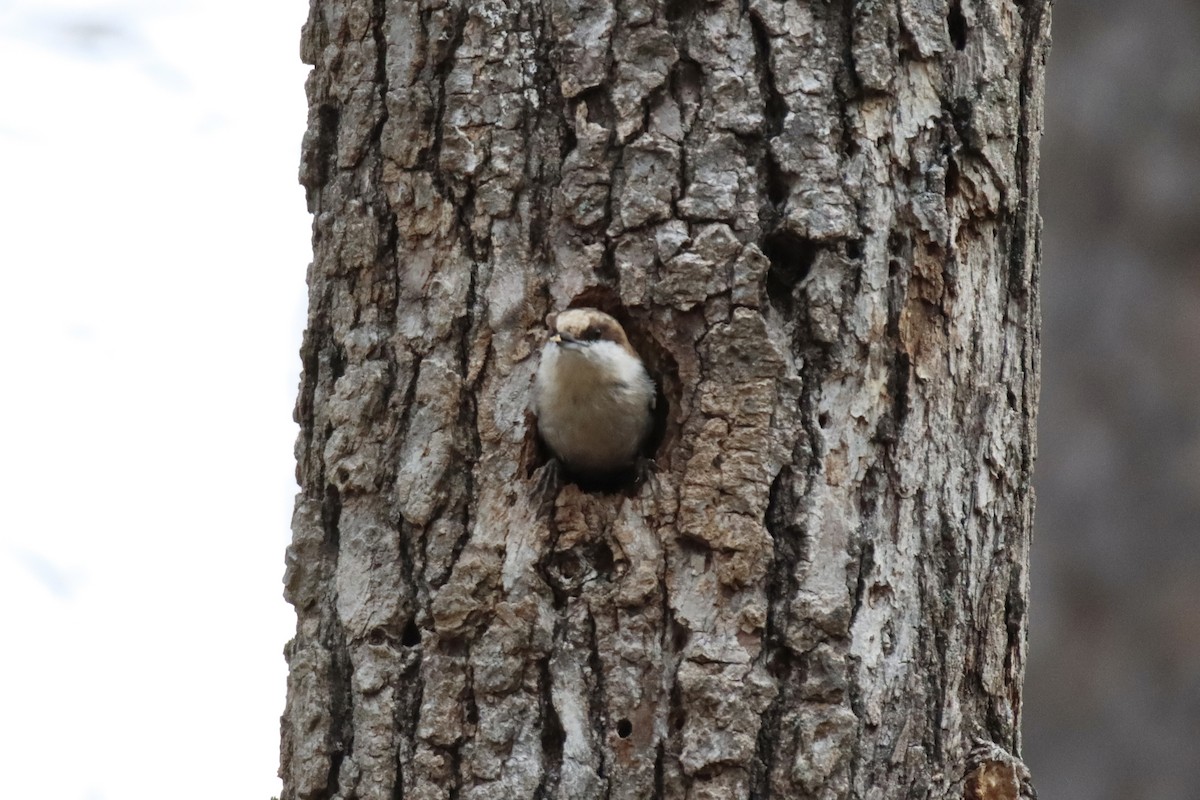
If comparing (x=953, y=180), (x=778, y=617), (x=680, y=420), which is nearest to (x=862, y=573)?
(x=778, y=617)

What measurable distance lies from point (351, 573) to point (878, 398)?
98cm

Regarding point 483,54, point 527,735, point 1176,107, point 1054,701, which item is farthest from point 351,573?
point 1176,107

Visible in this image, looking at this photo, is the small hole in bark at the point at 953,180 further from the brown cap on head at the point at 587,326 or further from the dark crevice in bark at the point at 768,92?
the brown cap on head at the point at 587,326

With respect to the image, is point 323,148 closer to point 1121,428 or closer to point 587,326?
point 587,326

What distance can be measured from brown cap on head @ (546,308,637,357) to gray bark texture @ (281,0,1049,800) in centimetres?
4

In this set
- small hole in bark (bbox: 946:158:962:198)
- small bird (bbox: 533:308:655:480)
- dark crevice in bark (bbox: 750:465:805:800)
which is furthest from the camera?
small hole in bark (bbox: 946:158:962:198)

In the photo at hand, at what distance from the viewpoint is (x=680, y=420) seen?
2.29 metres

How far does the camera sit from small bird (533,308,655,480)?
225 cm

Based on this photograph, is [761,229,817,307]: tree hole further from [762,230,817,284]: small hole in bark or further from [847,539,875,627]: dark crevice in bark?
[847,539,875,627]: dark crevice in bark

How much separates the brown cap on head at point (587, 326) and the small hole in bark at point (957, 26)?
84 cm

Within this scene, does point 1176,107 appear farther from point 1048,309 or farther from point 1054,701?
point 1054,701

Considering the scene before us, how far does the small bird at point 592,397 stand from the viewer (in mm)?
2248

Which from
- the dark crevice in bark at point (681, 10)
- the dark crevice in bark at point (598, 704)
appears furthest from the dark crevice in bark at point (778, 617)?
the dark crevice in bark at point (681, 10)

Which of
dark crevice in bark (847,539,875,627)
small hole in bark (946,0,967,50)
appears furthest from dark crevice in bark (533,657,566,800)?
small hole in bark (946,0,967,50)
